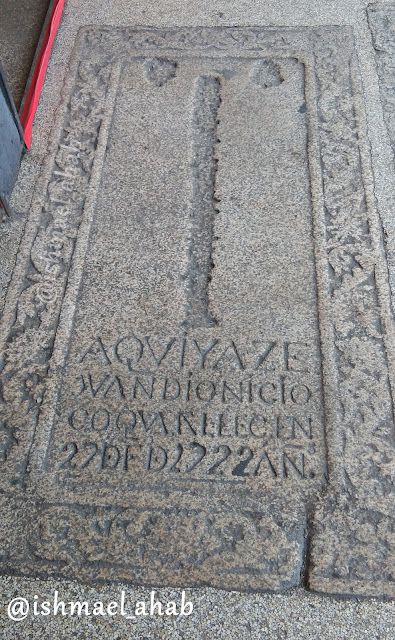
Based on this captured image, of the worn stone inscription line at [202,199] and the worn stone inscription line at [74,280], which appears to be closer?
the worn stone inscription line at [74,280]

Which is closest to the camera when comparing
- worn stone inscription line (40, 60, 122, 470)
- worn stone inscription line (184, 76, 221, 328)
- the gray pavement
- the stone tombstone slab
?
the gray pavement

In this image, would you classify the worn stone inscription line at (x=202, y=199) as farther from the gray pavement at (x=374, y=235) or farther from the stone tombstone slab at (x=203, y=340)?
the gray pavement at (x=374, y=235)

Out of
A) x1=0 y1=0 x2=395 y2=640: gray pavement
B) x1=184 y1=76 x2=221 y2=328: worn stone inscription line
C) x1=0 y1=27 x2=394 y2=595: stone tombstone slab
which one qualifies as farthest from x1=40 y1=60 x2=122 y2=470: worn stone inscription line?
x1=184 y1=76 x2=221 y2=328: worn stone inscription line

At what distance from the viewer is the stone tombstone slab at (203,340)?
183 cm

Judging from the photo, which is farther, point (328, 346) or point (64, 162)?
point (64, 162)

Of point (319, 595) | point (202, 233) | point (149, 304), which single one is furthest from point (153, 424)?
point (202, 233)

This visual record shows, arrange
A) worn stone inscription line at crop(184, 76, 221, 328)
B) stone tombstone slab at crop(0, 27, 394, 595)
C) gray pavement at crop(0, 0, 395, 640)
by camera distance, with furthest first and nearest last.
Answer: worn stone inscription line at crop(184, 76, 221, 328) < stone tombstone slab at crop(0, 27, 394, 595) < gray pavement at crop(0, 0, 395, 640)

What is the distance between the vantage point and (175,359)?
2.19 m

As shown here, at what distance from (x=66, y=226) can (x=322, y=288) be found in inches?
39.9

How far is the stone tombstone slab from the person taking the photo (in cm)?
183

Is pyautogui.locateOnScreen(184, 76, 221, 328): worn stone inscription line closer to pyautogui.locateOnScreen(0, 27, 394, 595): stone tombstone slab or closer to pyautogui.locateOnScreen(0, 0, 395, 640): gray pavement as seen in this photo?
pyautogui.locateOnScreen(0, 27, 394, 595): stone tombstone slab

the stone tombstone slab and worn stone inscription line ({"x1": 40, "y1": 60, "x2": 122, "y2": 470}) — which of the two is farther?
worn stone inscription line ({"x1": 40, "y1": 60, "x2": 122, "y2": 470})

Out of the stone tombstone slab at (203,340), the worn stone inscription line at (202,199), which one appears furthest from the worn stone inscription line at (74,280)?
the worn stone inscription line at (202,199)

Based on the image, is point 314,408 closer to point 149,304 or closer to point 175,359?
point 175,359
